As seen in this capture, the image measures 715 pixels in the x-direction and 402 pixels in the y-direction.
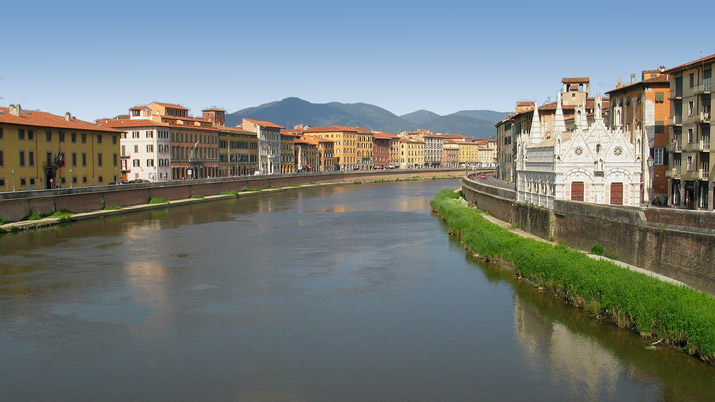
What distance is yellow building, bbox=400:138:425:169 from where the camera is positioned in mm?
186500

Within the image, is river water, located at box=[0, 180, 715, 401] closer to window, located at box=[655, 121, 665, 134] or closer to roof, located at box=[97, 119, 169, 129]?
window, located at box=[655, 121, 665, 134]

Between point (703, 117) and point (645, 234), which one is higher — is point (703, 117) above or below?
above

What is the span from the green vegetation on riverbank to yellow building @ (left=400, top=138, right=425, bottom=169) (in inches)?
6095

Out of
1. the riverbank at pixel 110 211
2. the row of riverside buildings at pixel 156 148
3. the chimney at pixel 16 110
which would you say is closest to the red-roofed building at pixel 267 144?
the row of riverside buildings at pixel 156 148

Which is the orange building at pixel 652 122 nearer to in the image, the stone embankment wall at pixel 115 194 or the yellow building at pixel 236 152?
the stone embankment wall at pixel 115 194

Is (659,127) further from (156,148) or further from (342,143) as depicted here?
(342,143)

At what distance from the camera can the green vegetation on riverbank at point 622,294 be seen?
683 inches

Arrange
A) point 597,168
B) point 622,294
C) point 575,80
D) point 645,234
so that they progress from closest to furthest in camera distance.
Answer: point 622,294 < point 645,234 < point 597,168 < point 575,80

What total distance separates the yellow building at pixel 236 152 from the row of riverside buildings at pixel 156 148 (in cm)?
15

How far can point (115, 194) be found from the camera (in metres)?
57.9

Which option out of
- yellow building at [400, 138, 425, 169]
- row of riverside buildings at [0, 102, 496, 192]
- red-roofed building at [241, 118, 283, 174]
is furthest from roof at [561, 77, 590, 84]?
yellow building at [400, 138, 425, 169]

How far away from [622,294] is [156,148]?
7133cm

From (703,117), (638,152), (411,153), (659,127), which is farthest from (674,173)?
(411,153)

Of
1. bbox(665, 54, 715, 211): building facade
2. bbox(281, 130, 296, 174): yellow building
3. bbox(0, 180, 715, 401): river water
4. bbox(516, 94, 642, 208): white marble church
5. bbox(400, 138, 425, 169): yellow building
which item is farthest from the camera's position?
bbox(400, 138, 425, 169): yellow building
